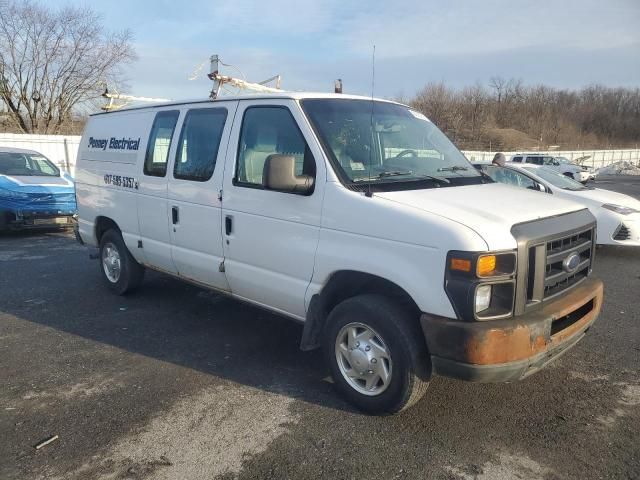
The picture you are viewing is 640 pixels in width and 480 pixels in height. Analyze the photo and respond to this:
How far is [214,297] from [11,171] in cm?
743

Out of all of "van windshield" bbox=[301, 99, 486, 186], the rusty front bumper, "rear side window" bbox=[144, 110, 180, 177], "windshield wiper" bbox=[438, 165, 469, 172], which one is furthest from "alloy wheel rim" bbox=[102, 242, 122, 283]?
the rusty front bumper

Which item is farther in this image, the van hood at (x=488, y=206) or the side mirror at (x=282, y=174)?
the side mirror at (x=282, y=174)

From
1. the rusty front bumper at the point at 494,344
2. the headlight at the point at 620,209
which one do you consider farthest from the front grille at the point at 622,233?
the rusty front bumper at the point at 494,344

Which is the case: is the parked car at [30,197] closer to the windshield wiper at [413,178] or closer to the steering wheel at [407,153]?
the steering wheel at [407,153]

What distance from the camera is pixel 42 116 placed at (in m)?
32.2

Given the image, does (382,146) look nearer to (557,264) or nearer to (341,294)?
(341,294)

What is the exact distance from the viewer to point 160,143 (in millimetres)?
5254

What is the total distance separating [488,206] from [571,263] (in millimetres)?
726

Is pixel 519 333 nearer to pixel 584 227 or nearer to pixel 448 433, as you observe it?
pixel 448 433

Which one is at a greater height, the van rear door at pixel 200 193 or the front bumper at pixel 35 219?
the van rear door at pixel 200 193

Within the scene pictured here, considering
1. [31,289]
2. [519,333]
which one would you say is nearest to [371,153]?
[519,333]

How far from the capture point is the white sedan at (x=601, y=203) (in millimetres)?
8016

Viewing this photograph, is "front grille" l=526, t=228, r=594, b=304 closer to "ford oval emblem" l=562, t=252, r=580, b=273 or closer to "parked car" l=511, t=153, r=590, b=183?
"ford oval emblem" l=562, t=252, r=580, b=273

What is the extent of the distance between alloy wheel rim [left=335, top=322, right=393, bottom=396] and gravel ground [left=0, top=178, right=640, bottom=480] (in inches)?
8.7
